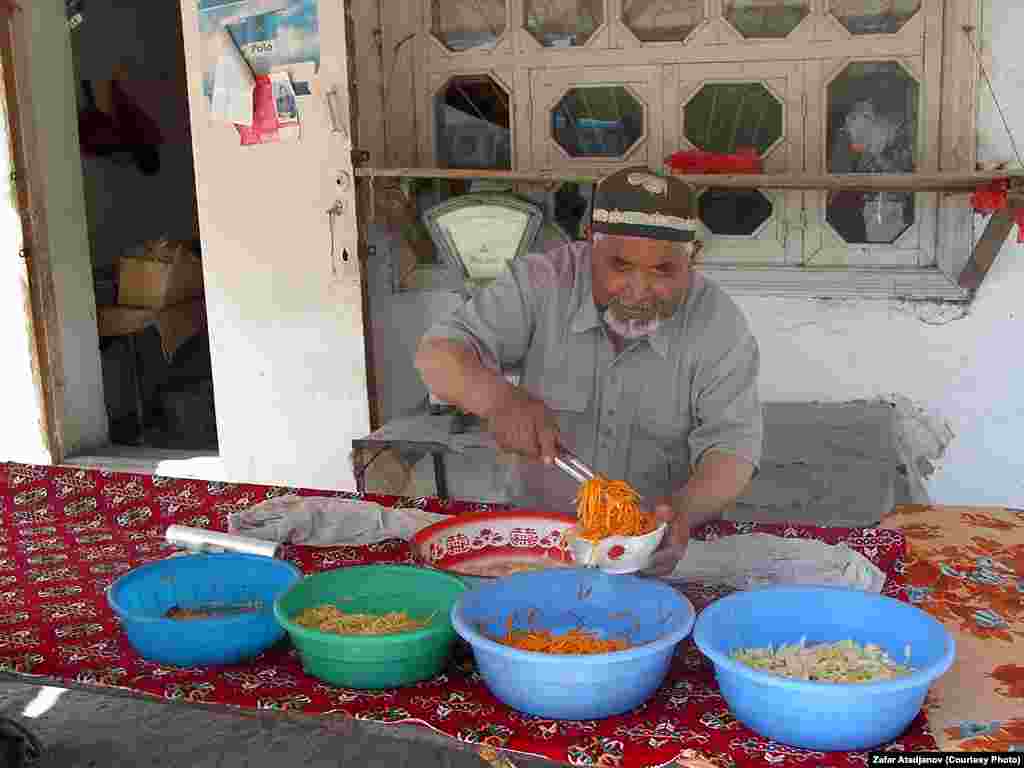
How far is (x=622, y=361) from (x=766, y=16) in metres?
2.15

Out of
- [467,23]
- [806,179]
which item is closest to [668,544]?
[806,179]

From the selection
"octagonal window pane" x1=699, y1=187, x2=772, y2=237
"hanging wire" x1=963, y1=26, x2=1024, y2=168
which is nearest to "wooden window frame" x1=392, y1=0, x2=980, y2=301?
"hanging wire" x1=963, y1=26, x2=1024, y2=168

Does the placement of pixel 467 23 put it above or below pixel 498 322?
above

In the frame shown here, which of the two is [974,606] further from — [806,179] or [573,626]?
[806,179]

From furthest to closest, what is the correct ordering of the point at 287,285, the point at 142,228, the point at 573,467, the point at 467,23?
the point at 142,228, the point at 287,285, the point at 467,23, the point at 573,467

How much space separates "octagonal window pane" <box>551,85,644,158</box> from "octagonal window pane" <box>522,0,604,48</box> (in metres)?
0.22

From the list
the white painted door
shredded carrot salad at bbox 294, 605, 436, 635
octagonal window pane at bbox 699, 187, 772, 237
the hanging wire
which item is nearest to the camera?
shredded carrot salad at bbox 294, 605, 436, 635

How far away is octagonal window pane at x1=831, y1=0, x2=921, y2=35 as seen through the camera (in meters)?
4.18

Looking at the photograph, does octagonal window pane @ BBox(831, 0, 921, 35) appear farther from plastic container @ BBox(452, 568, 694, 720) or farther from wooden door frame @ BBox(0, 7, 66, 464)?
wooden door frame @ BBox(0, 7, 66, 464)

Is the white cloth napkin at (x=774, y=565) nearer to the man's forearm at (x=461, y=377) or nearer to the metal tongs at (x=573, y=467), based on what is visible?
the metal tongs at (x=573, y=467)

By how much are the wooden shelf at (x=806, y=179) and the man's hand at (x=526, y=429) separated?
161 centimetres

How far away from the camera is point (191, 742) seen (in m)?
3.55

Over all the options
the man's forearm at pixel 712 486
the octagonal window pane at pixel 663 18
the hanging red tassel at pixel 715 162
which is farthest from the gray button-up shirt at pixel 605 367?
the octagonal window pane at pixel 663 18

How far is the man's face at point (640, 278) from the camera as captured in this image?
264 centimetres
